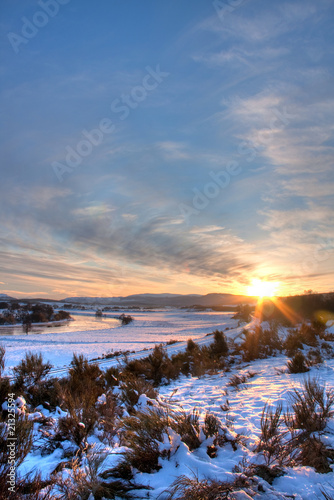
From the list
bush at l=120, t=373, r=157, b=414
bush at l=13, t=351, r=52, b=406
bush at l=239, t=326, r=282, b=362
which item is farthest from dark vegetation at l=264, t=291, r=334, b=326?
bush at l=13, t=351, r=52, b=406

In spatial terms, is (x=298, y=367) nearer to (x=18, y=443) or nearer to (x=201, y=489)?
(x=201, y=489)

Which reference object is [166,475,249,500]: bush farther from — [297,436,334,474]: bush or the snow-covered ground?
the snow-covered ground

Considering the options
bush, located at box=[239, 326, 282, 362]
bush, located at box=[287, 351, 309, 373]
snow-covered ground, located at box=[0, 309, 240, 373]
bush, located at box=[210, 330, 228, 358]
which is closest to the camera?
bush, located at box=[287, 351, 309, 373]

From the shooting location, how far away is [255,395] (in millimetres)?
6223

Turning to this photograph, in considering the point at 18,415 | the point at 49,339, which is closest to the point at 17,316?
the point at 49,339

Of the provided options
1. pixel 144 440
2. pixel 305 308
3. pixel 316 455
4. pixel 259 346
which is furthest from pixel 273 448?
pixel 305 308

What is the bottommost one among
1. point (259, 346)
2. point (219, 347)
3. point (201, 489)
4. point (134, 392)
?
point (219, 347)

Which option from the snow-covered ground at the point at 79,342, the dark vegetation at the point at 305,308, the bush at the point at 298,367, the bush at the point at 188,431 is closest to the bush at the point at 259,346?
the bush at the point at 298,367

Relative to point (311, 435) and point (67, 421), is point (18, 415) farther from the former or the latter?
point (311, 435)

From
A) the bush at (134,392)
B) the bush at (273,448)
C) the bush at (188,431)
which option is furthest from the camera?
the bush at (134,392)

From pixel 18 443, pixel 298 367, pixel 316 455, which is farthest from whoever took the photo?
pixel 298 367

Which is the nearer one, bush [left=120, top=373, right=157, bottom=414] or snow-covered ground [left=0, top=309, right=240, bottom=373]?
bush [left=120, top=373, right=157, bottom=414]

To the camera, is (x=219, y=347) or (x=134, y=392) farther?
(x=219, y=347)

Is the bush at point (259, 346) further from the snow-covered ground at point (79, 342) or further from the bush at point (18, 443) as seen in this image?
the bush at point (18, 443)
